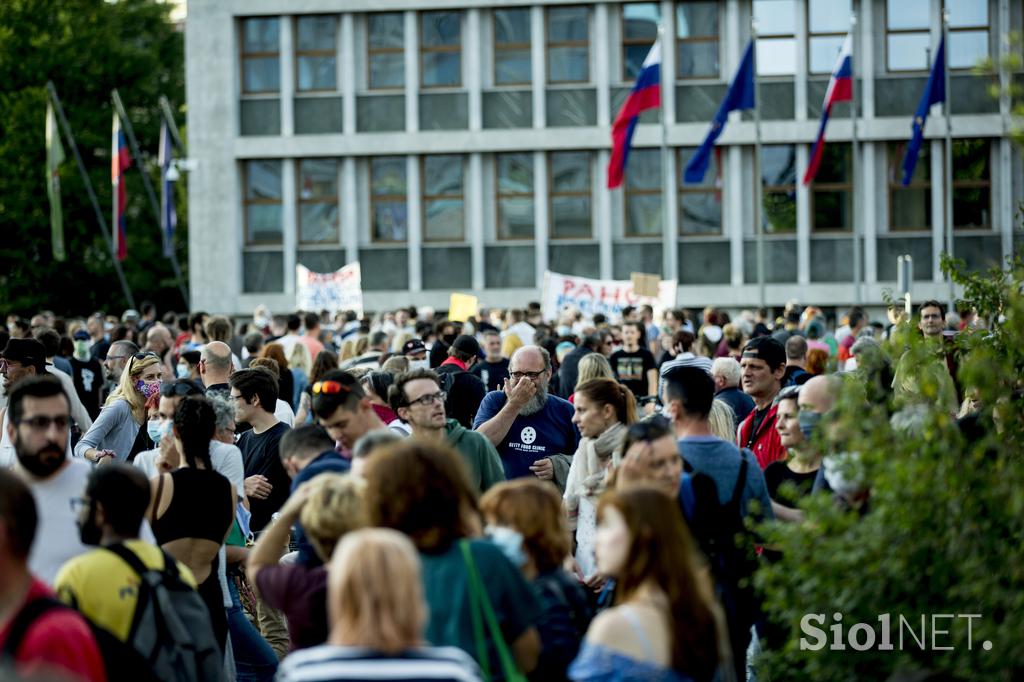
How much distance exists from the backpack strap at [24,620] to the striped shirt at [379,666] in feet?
2.79

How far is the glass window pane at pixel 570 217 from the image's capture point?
39438 millimetres

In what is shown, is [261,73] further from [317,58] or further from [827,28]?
[827,28]

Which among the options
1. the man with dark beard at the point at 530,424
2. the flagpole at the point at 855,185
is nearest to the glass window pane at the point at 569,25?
the flagpole at the point at 855,185

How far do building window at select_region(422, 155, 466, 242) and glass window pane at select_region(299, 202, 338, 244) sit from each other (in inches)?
87.0

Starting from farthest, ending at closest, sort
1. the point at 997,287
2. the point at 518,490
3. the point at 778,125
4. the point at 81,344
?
the point at 778,125
the point at 81,344
the point at 997,287
the point at 518,490

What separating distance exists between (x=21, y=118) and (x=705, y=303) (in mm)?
23155

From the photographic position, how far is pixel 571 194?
3938 cm

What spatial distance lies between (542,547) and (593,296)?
2282 cm

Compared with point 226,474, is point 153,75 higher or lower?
higher

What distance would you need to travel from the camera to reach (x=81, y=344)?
21359mm

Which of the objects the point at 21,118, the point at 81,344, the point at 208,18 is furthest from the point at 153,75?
the point at 81,344

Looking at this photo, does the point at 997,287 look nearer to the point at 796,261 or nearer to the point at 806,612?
the point at 806,612

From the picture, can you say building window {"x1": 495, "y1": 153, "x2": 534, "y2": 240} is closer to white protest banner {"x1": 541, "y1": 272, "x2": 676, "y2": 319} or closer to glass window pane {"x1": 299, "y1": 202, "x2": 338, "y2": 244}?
glass window pane {"x1": 299, "y1": 202, "x2": 338, "y2": 244}

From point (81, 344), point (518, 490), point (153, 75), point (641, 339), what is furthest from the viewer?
point (153, 75)
